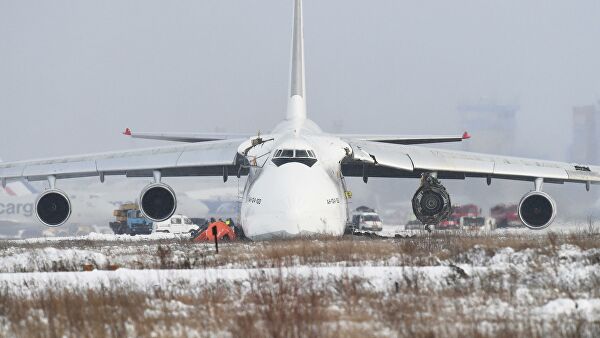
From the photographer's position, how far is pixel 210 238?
30125mm

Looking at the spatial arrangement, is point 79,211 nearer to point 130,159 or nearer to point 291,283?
point 130,159

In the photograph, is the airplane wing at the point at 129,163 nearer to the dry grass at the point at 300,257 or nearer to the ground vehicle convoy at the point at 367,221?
the dry grass at the point at 300,257

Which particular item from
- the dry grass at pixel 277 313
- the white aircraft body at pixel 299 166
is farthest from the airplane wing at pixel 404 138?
the dry grass at pixel 277 313

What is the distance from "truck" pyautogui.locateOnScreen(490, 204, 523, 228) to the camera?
43.8 metres

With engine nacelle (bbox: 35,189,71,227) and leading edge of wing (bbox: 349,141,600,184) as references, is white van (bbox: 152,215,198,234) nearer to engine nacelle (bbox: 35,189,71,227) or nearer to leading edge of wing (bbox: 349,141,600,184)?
engine nacelle (bbox: 35,189,71,227)

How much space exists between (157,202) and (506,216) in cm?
2019

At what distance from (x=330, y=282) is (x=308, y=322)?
3250mm

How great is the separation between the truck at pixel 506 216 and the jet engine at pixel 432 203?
1396 centimetres

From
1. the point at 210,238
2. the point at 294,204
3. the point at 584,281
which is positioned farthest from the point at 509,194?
the point at 584,281

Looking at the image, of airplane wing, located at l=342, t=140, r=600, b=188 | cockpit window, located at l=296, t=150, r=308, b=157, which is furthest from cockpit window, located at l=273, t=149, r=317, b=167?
airplane wing, located at l=342, t=140, r=600, b=188

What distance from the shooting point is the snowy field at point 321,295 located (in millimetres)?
10102

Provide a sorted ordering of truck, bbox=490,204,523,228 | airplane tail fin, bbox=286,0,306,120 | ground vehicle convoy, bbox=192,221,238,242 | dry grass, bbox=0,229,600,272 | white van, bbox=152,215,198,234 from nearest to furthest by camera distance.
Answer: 1. dry grass, bbox=0,229,600,272
2. ground vehicle convoy, bbox=192,221,238,242
3. airplane tail fin, bbox=286,0,306,120
4. truck, bbox=490,204,523,228
5. white van, bbox=152,215,198,234

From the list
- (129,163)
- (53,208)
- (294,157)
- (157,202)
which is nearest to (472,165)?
(294,157)

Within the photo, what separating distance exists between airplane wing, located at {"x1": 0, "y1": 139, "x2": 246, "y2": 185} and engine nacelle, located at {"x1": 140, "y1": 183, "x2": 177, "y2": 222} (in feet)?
2.53
